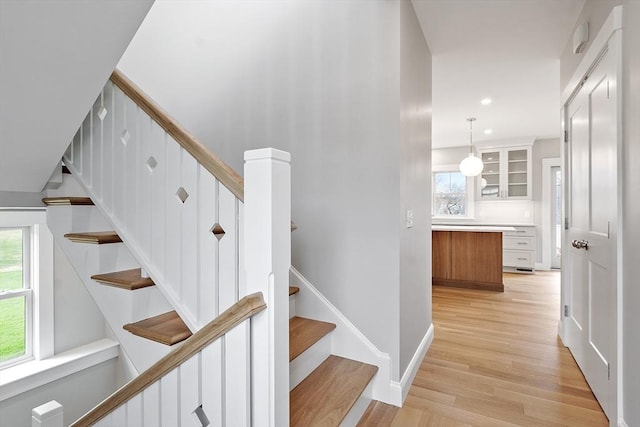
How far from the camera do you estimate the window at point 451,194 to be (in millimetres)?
6832

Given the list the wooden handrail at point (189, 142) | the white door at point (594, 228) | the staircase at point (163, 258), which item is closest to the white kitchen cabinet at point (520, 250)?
the white door at point (594, 228)

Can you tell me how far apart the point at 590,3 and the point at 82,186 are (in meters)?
3.42

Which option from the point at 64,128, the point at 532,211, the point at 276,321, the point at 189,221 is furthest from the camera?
the point at 532,211

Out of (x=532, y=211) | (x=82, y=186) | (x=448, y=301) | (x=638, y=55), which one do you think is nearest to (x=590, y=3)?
(x=638, y=55)

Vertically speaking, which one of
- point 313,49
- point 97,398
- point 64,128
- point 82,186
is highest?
point 313,49

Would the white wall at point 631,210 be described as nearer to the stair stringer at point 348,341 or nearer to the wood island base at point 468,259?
the stair stringer at point 348,341

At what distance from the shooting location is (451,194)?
7.03 m

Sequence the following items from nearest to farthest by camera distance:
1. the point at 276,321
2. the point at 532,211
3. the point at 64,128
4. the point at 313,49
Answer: the point at 276,321 < the point at 64,128 < the point at 313,49 < the point at 532,211

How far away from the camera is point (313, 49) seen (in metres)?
2.31

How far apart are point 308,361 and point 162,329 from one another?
2.71ft

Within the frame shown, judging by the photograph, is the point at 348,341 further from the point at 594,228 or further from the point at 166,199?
the point at 594,228

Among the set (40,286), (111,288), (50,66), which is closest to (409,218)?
(111,288)

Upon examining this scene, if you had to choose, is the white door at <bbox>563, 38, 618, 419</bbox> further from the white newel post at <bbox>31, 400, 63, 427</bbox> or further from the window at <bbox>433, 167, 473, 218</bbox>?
the window at <bbox>433, 167, 473, 218</bbox>

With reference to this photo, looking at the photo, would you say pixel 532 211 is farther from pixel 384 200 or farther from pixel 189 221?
pixel 189 221
